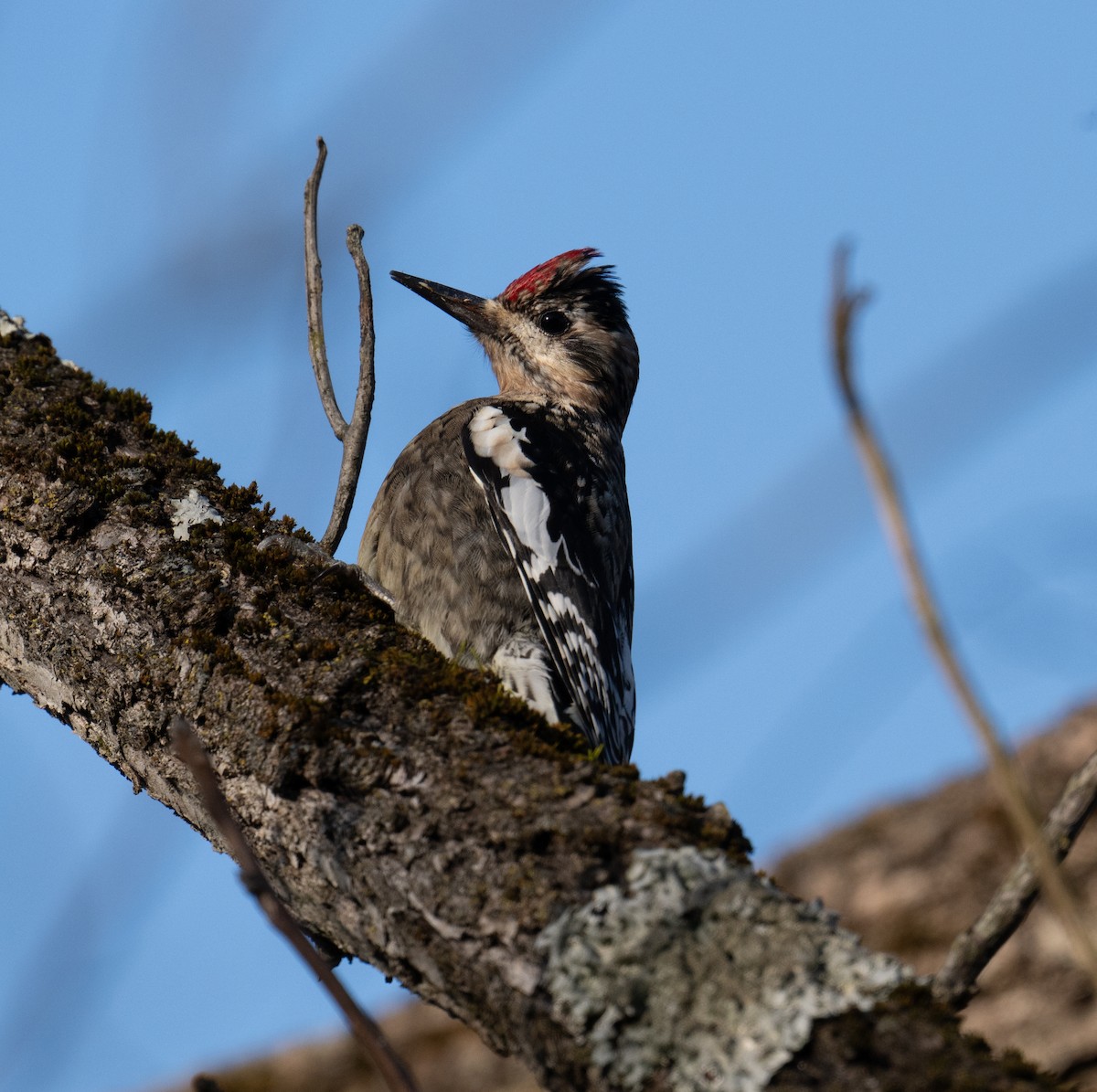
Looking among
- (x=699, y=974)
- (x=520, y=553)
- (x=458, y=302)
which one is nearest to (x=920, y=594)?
(x=699, y=974)

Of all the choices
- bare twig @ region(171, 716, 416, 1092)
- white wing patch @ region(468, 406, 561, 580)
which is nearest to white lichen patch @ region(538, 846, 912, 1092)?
bare twig @ region(171, 716, 416, 1092)

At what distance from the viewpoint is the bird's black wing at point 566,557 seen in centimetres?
390

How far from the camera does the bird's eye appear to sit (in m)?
5.54

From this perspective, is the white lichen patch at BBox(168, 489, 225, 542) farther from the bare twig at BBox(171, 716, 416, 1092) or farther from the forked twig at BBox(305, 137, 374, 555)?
the bare twig at BBox(171, 716, 416, 1092)

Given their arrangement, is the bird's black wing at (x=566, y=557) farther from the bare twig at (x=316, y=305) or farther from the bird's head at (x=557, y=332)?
the bare twig at (x=316, y=305)

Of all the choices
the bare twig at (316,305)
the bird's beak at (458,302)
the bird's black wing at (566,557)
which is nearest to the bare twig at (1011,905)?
the bare twig at (316,305)

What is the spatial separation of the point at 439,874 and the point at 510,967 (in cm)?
18

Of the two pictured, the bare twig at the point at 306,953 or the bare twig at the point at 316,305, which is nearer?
the bare twig at the point at 306,953

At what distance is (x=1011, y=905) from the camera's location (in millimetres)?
1482

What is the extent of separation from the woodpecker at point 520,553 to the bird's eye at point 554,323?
1.53 ft

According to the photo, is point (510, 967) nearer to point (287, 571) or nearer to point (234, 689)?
point (234, 689)

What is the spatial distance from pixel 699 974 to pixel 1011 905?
1.23 ft

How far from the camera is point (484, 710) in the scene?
84.4 inches

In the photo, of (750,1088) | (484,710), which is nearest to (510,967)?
(750,1088)
